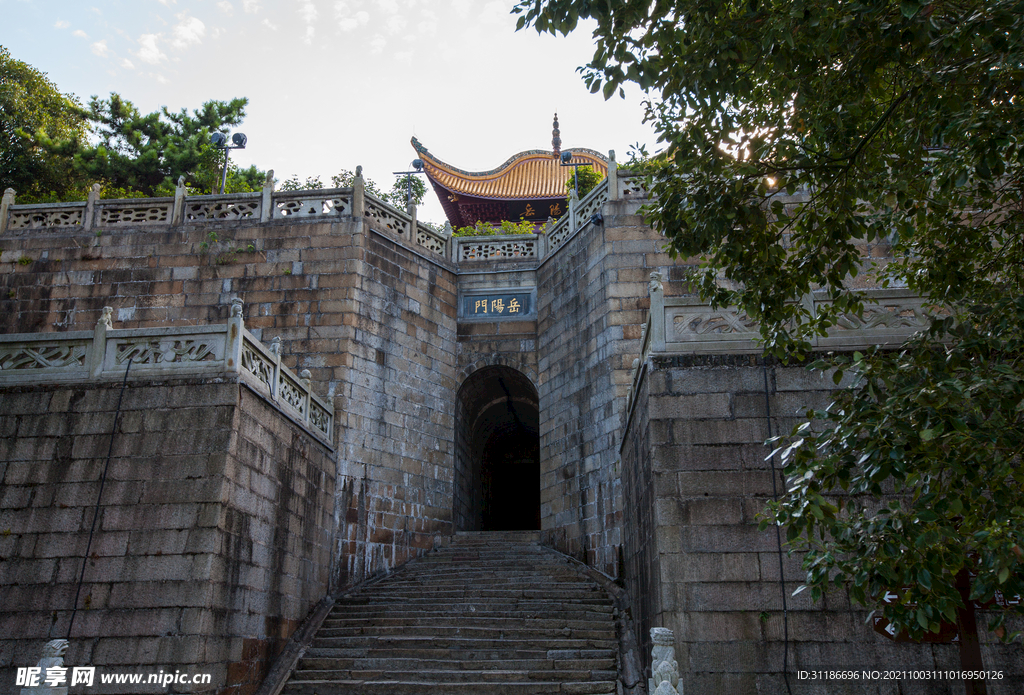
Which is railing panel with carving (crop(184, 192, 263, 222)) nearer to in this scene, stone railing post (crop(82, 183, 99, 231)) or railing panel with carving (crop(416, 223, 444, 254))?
stone railing post (crop(82, 183, 99, 231))

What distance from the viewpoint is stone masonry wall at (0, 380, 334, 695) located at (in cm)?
748

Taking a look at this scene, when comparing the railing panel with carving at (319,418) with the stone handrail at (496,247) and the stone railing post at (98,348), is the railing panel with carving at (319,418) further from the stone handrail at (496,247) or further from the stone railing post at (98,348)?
the stone handrail at (496,247)

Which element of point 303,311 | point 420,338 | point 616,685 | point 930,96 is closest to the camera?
point 930,96

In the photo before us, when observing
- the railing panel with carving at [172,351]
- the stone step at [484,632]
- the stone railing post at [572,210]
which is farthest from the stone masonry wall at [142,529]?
the stone railing post at [572,210]

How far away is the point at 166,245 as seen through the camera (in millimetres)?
14016

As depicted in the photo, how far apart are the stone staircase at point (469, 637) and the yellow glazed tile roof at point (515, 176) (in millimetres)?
14884

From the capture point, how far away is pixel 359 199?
46.4ft

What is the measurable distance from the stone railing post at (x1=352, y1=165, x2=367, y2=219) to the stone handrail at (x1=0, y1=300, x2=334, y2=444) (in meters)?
5.75

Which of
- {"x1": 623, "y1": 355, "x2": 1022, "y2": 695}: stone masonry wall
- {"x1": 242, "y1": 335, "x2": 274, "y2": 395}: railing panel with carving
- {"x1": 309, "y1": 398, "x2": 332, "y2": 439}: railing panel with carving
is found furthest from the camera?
{"x1": 309, "y1": 398, "x2": 332, "y2": 439}: railing panel with carving

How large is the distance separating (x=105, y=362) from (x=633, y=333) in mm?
7916

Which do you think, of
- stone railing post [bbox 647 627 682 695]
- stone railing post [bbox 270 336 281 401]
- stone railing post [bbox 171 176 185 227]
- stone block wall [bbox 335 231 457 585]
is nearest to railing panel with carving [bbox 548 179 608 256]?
stone block wall [bbox 335 231 457 585]

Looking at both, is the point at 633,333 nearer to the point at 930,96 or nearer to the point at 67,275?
the point at 930,96

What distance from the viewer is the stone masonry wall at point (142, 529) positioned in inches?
295

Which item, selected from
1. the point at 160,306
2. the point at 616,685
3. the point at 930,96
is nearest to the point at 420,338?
the point at 160,306
